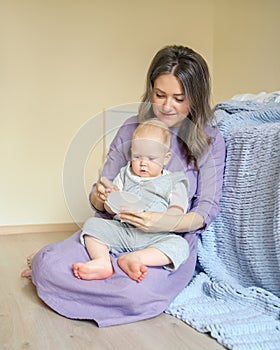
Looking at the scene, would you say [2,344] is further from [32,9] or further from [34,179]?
[32,9]

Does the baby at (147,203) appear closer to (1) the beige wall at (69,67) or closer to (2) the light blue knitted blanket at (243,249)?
(2) the light blue knitted blanket at (243,249)

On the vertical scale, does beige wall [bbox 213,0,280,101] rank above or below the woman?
above

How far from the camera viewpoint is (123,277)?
112 cm

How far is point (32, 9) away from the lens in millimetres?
2340

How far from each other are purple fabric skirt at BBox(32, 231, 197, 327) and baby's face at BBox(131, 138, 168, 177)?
0.24 metres

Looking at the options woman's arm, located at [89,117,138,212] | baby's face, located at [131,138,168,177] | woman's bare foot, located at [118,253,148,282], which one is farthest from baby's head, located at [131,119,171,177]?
woman's bare foot, located at [118,253,148,282]

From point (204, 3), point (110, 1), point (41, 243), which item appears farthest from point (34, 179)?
point (204, 3)

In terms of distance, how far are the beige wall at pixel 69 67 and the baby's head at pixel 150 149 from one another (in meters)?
1.16

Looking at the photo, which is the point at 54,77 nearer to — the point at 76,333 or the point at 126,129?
the point at 126,129

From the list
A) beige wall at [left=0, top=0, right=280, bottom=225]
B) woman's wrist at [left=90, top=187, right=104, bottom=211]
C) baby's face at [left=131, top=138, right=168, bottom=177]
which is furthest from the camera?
beige wall at [left=0, top=0, right=280, bottom=225]

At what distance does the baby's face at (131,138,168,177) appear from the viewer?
1.20m

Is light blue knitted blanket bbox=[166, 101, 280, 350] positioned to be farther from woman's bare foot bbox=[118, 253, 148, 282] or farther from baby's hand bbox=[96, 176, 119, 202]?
baby's hand bbox=[96, 176, 119, 202]

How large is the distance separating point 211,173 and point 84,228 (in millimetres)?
384

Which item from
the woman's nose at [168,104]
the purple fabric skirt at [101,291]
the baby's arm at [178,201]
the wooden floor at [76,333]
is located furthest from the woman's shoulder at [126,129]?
the wooden floor at [76,333]
